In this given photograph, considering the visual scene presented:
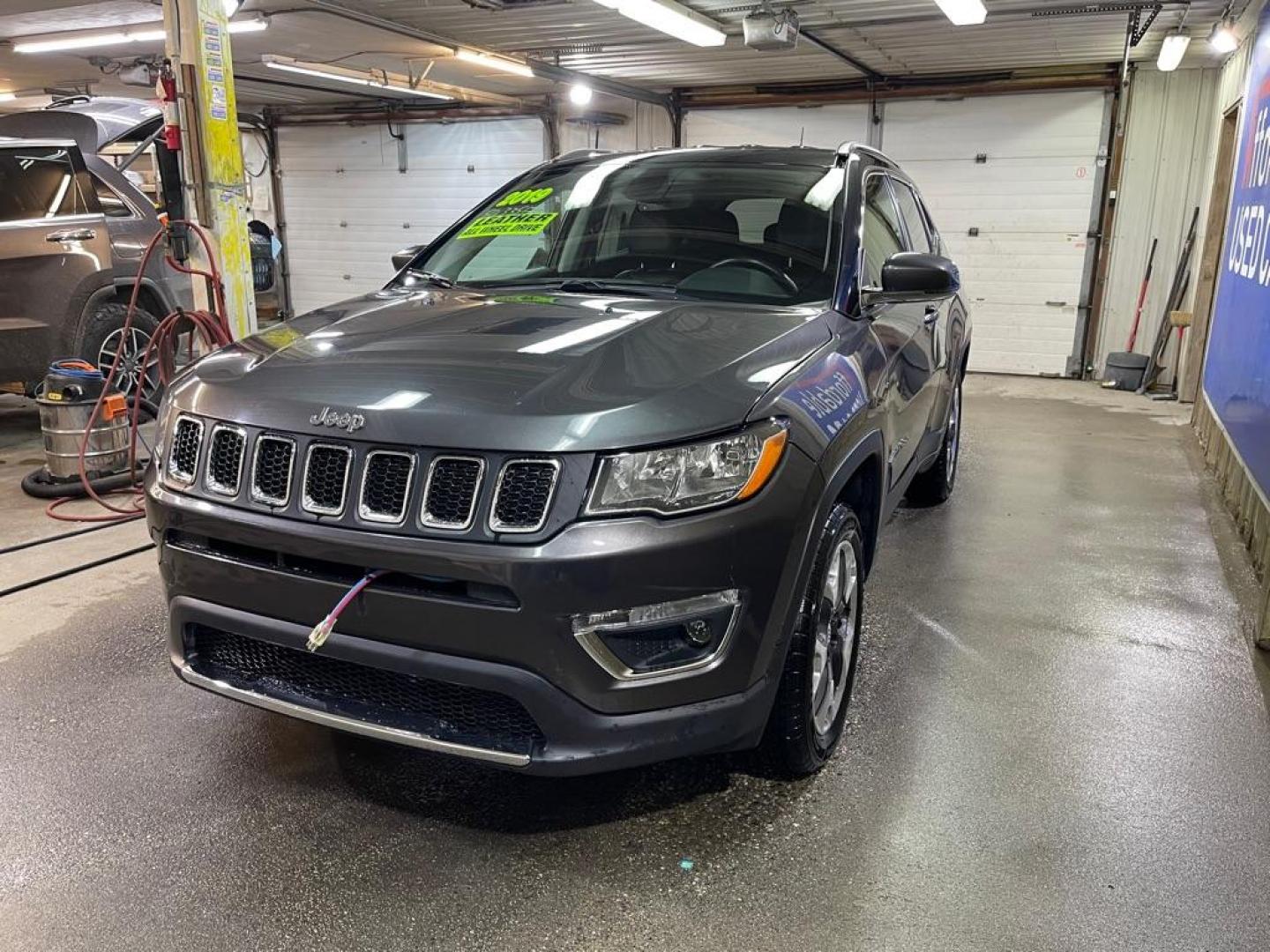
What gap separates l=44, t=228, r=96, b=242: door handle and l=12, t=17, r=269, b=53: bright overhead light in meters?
3.17

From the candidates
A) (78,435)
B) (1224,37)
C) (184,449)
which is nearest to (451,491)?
(184,449)

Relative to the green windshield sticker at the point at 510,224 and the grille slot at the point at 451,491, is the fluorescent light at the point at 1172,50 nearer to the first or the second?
the green windshield sticker at the point at 510,224

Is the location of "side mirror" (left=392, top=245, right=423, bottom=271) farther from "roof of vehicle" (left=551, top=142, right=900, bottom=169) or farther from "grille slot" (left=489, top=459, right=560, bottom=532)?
"grille slot" (left=489, top=459, right=560, bottom=532)

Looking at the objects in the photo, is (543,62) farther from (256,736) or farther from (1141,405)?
(256,736)

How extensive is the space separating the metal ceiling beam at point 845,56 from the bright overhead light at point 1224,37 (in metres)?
3.07

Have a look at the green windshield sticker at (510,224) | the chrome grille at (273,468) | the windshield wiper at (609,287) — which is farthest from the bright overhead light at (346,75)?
the chrome grille at (273,468)

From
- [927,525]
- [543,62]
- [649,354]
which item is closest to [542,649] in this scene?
[649,354]

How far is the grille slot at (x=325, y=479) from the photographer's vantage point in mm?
1998

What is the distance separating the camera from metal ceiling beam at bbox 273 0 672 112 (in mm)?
7598

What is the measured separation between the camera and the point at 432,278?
326cm

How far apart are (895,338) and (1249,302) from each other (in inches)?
136

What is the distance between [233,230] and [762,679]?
4.42 m

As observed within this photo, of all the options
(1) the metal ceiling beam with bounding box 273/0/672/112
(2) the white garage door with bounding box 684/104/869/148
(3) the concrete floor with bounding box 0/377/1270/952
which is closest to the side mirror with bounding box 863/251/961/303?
(3) the concrete floor with bounding box 0/377/1270/952

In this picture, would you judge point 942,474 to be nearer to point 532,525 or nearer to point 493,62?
point 532,525
